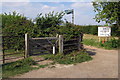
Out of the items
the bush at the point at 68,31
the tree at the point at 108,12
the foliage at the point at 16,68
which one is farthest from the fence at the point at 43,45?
the tree at the point at 108,12

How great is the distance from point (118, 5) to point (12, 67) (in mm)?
9871

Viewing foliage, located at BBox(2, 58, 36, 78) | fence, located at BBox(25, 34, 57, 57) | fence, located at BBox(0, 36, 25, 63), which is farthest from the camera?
fence, located at BBox(25, 34, 57, 57)

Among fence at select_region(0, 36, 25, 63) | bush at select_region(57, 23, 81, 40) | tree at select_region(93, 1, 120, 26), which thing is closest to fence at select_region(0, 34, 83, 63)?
fence at select_region(0, 36, 25, 63)

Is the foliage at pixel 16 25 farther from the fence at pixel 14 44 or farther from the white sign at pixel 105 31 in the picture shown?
the white sign at pixel 105 31

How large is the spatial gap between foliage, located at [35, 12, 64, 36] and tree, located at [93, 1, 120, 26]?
4755mm

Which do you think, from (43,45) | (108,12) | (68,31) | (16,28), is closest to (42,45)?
(43,45)

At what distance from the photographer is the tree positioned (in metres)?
11.2

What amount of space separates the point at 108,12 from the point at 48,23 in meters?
5.84

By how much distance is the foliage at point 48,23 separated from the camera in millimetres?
8552

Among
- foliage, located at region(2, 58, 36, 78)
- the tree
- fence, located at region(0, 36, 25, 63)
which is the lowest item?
foliage, located at region(2, 58, 36, 78)

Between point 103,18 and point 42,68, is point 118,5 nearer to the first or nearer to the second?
point 103,18

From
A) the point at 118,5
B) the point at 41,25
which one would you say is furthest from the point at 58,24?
the point at 118,5

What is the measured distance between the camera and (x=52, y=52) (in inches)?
307

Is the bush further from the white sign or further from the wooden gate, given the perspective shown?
the white sign
